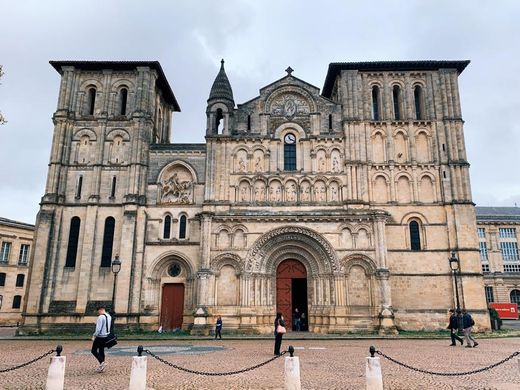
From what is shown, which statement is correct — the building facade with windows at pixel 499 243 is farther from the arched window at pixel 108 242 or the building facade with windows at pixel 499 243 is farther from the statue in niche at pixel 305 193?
the arched window at pixel 108 242

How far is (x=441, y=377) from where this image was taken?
1273cm

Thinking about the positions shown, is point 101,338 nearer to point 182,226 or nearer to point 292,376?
point 292,376

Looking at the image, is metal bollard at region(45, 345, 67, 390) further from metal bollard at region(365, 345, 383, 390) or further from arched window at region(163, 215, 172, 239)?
arched window at region(163, 215, 172, 239)

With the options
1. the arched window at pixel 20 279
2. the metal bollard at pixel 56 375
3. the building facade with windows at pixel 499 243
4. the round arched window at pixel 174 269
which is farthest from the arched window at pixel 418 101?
the arched window at pixel 20 279

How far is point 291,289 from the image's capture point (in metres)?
31.4

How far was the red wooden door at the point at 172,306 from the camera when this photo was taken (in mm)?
31578

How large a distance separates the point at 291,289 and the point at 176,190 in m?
11.5

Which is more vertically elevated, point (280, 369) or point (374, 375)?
point (374, 375)

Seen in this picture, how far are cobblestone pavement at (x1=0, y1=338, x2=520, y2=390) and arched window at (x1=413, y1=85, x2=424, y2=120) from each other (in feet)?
66.1

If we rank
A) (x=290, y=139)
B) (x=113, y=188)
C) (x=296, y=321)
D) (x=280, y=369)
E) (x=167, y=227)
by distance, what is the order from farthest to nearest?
1. (x=290, y=139)
2. (x=113, y=188)
3. (x=167, y=227)
4. (x=296, y=321)
5. (x=280, y=369)

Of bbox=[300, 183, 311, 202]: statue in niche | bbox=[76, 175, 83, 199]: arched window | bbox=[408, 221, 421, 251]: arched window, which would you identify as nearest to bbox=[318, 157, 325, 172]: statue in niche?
bbox=[300, 183, 311, 202]: statue in niche

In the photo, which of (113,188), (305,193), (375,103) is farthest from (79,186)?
(375,103)

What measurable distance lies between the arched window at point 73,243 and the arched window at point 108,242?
6.88ft

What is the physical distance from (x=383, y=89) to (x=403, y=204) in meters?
9.71
